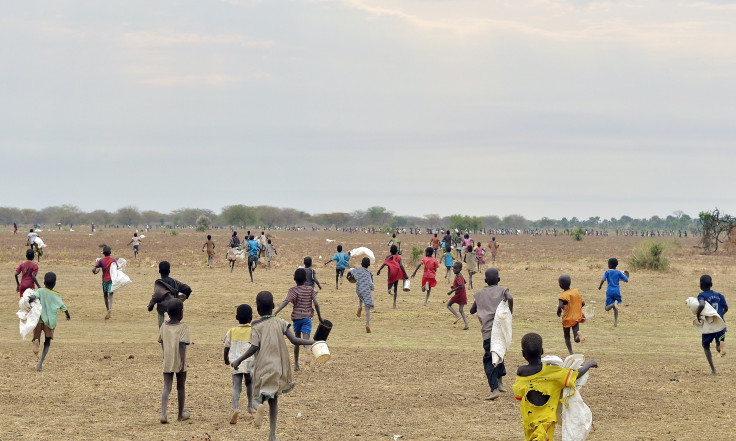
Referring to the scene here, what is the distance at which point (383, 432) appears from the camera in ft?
31.1

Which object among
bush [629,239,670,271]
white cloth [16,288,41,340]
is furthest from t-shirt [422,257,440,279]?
bush [629,239,670,271]

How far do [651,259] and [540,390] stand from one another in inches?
1265

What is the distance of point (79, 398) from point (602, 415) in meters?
7.29

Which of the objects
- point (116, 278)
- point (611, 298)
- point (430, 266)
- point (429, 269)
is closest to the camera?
point (116, 278)

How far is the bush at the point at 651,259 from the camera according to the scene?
36.6 m

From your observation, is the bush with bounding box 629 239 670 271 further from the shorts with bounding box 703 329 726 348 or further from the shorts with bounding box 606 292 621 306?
the shorts with bounding box 703 329 726 348

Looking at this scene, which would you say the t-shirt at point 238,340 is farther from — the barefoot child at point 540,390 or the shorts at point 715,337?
the shorts at point 715,337

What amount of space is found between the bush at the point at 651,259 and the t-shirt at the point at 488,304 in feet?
91.5

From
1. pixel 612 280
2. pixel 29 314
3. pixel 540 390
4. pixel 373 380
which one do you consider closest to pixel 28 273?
pixel 29 314

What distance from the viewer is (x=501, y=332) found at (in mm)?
10484

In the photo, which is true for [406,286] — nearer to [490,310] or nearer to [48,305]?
[490,310]

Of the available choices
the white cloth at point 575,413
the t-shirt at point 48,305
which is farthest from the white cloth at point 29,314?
the white cloth at point 575,413

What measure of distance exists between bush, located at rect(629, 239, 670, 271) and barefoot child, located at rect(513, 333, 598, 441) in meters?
31.6

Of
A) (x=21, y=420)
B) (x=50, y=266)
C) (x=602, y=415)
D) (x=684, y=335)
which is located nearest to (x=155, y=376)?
(x=21, y=420)
